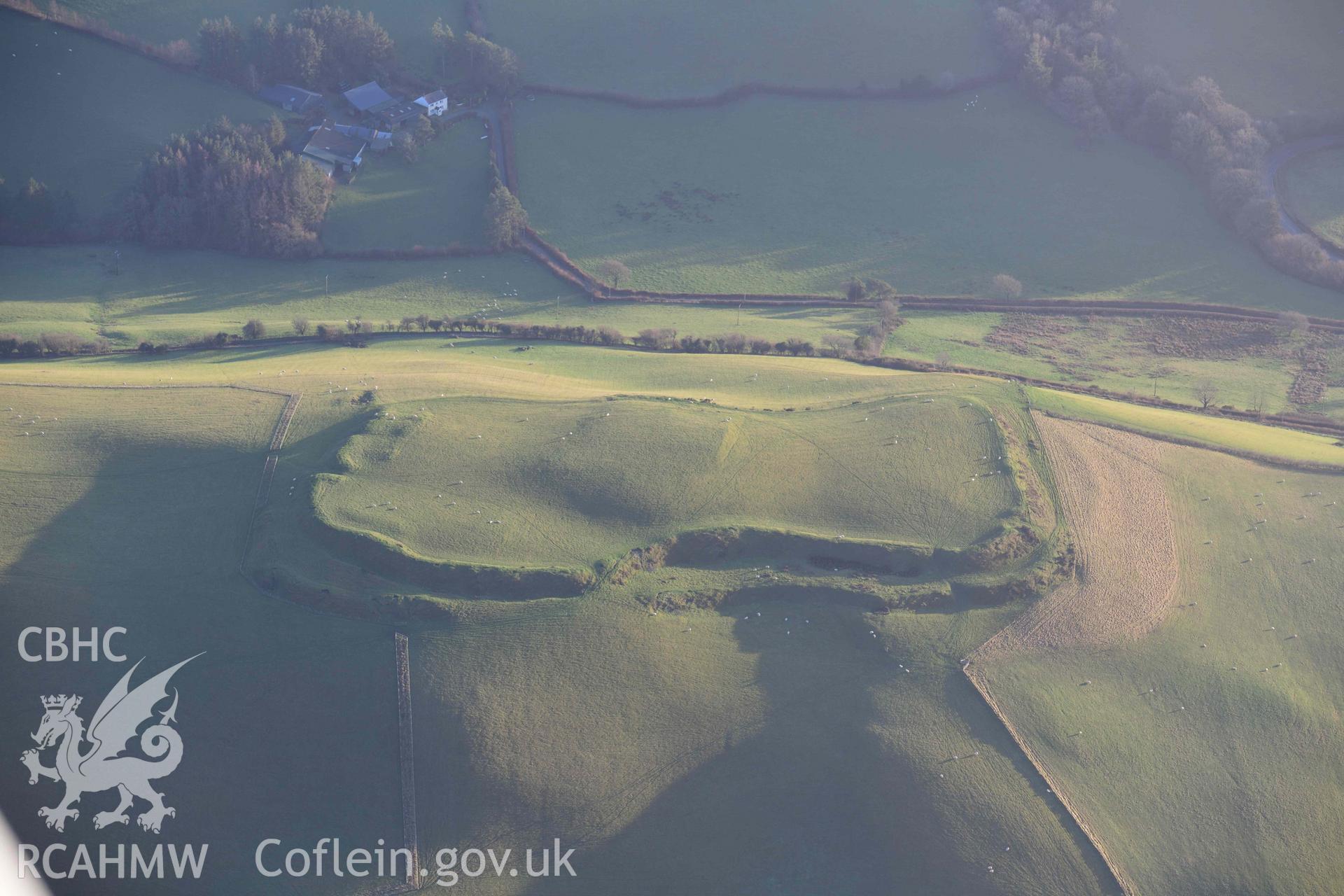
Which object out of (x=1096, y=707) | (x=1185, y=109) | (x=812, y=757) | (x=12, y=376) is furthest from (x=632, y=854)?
(x=1185, y=109)

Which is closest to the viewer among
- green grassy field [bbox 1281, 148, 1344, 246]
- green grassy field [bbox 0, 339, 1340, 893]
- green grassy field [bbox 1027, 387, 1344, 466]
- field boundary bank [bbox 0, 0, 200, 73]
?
green grassy field [bbox 0, 339, 1340, 893]

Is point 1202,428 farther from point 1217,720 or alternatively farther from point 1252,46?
point 1252,46

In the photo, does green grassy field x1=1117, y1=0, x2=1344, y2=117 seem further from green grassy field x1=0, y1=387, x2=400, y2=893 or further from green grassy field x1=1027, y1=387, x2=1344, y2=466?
green grassy field x1=0, y1=387, x2=400, y2=893

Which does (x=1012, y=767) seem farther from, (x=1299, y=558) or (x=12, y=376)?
(x=12, y=376)

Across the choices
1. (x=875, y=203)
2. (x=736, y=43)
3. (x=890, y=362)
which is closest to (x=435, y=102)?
(x=736, y=43)

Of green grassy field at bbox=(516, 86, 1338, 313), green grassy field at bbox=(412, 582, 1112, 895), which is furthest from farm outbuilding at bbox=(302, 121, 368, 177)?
green grassy field at bbox=(412, 582, 1112, 895)

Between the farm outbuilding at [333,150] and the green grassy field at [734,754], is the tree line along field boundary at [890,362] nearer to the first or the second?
the farm outbuilding at [333,150]
